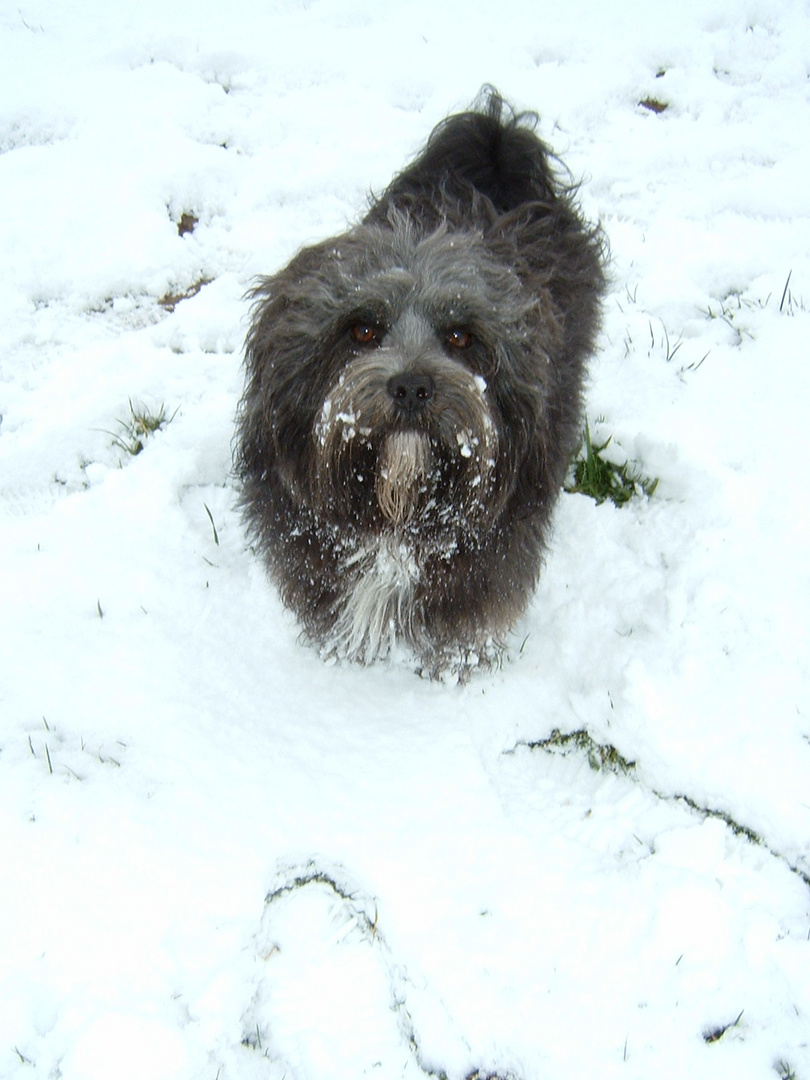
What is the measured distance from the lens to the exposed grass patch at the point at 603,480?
318cm

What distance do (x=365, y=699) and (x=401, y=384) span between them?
1283mm

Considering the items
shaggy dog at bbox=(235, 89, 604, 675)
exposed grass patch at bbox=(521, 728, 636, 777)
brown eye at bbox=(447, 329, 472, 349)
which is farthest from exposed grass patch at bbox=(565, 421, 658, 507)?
brown eye at bbox=(447, 329, 472, 349)

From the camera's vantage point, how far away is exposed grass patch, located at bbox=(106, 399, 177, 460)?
130 inches

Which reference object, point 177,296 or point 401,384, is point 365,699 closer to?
point 401,384

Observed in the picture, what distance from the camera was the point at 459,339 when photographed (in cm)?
212

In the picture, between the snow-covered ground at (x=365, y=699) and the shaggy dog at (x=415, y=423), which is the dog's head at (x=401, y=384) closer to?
the shaggy dog at (x=415, y=423)

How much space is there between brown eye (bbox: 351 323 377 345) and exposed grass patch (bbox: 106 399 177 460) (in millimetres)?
1521

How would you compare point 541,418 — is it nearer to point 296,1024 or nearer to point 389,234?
point 389,234

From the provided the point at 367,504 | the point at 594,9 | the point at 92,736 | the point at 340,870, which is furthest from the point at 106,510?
the point at 594,9

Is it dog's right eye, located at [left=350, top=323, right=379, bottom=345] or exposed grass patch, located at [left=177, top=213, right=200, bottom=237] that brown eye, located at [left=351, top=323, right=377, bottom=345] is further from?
exposed grass patch, located at [left=177, top=213, right=200, bottom=237]

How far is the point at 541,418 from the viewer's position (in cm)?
219

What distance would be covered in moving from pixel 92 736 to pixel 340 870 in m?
0.92

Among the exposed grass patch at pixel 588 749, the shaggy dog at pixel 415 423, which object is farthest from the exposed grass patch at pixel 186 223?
the exposed grass patch at pixel 588 749

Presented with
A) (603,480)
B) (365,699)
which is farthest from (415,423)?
(603,480)
